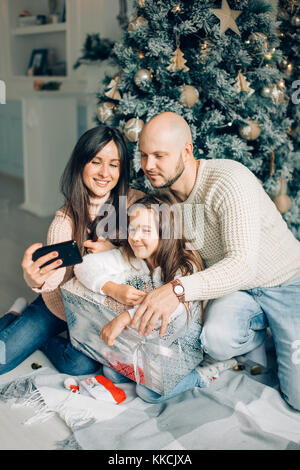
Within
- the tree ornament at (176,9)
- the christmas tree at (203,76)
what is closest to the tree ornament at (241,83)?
the christmas tree at (203,76)

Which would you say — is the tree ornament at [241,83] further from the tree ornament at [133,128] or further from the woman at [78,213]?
the woman at [78,213]

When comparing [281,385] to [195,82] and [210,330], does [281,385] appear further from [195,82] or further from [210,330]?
[195,82]

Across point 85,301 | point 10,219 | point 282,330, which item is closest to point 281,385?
point 282,330

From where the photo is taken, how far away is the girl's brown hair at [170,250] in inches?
58.3

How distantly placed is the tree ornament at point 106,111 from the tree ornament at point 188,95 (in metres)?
0.33

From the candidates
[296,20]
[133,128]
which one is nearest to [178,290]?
[133,128]

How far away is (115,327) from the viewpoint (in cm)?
135

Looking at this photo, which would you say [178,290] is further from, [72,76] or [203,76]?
[72,76]

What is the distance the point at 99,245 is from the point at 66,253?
0.23 meters

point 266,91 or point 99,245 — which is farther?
point 266,91

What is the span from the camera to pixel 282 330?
1.49 m

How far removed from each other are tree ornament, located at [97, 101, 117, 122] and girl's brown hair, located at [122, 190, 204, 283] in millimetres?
616

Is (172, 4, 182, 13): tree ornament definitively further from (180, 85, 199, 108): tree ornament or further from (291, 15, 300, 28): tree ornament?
(291, 15, 300, 28): tree ornament

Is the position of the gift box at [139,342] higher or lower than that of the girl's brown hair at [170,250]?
lower
